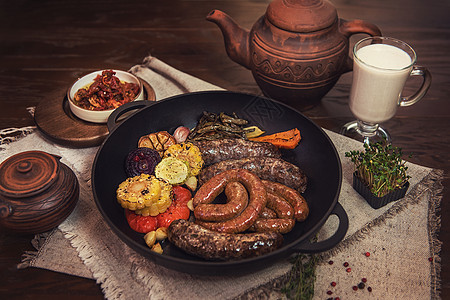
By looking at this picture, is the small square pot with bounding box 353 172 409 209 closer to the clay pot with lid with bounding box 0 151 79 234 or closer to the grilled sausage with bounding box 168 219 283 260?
the grilled sausage with bounding box 168 219 283 260

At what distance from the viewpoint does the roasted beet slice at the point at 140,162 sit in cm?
260

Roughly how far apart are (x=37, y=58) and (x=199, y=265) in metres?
2.75

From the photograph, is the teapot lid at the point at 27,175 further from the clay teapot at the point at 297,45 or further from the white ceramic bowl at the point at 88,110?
the clay teapot at the point at 297,45

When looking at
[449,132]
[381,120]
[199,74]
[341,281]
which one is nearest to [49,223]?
[341,281]

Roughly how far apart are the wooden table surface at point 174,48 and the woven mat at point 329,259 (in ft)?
0.52

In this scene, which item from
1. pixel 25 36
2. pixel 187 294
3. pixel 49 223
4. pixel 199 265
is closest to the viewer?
pixel 199 265

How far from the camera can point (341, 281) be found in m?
2.28

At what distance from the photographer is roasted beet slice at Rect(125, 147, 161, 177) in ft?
8.52

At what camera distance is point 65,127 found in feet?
9.87

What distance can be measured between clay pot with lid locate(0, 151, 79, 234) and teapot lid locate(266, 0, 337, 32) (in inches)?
65.4

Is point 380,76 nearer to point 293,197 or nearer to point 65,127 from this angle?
point 293,197

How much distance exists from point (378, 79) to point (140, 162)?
1.56 m

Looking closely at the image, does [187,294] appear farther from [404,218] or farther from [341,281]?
[404,218]

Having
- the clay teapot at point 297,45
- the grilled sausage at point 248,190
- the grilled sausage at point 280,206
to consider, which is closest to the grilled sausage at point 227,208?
the grilled sausage at point 248,190
